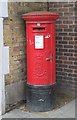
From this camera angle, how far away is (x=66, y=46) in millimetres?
6633

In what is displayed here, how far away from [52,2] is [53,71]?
5.67 feet

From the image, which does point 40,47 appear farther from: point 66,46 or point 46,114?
point 46,114

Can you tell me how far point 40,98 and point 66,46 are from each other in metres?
1.42

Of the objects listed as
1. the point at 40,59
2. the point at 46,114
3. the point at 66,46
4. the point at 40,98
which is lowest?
the point at 46,114

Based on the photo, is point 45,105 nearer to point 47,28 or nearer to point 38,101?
point 38,101

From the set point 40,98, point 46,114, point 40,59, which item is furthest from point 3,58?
point 46,114

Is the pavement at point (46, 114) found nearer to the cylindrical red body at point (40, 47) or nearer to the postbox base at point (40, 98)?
the postbox base at point (40, 98)

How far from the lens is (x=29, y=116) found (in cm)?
561

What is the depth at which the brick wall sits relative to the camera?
257 inches

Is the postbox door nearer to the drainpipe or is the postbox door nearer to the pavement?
the drainpipe

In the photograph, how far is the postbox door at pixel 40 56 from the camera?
223 inches

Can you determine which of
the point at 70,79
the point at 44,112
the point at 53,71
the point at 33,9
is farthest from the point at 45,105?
the point at 33,9

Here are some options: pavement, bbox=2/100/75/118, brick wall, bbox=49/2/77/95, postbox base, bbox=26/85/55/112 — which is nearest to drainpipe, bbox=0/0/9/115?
pavement, bbox=2/100/75/118

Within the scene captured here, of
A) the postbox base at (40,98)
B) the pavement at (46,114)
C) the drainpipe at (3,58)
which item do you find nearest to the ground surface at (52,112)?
the pavement at (46,114)
